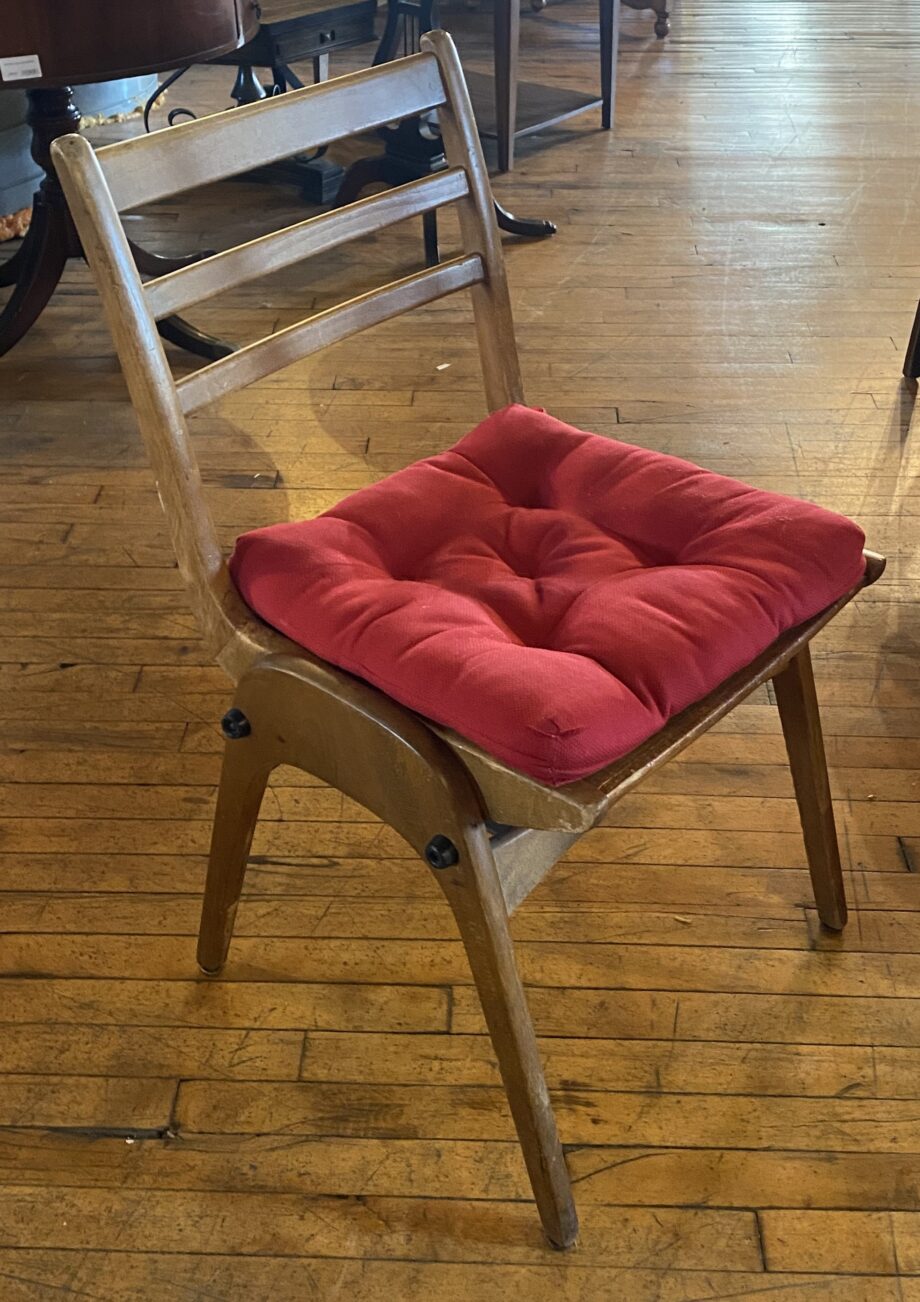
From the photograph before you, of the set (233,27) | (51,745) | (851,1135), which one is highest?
(233,27)

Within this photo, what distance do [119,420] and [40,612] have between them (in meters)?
0.59

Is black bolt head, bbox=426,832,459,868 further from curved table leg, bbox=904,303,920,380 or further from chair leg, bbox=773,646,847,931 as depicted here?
curved table leg, bbox=904,303,920,380

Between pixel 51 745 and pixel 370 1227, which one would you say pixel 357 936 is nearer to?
pixel 370 1227

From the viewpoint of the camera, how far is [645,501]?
112 centimetres

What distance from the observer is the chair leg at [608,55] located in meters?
3.37

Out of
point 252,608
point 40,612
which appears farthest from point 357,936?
point 40,612

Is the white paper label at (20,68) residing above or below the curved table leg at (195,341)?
above

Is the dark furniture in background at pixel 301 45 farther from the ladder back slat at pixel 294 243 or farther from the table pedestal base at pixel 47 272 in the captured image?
the ladder back slat at pixel 294 243

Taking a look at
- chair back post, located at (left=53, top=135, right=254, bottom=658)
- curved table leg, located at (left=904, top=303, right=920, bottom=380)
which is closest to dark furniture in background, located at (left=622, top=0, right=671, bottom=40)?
curved table leg, located at (left=904, top=303, right=920, bottom=380)

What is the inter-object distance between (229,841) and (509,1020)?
33 centimetres

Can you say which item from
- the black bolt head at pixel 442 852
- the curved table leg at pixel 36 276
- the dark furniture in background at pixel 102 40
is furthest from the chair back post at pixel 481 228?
the curved table leg at pixel 36 276

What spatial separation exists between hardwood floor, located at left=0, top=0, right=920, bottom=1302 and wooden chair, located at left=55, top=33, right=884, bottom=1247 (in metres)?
0.13

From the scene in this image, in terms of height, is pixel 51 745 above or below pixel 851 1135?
above

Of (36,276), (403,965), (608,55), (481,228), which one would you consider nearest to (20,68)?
(36,276)
